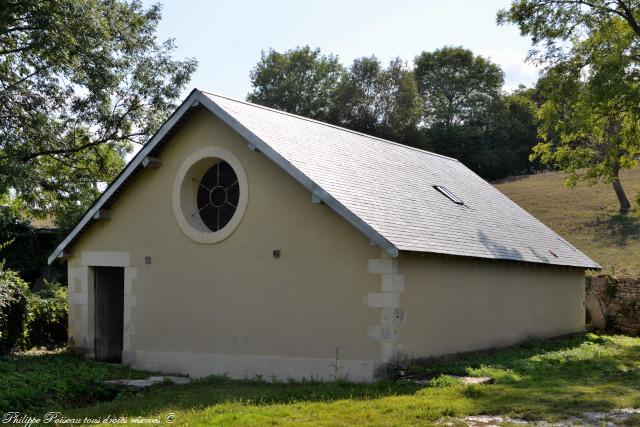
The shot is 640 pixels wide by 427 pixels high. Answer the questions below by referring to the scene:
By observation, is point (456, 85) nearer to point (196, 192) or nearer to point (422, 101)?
point (422, 101)

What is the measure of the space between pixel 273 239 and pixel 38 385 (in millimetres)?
4569

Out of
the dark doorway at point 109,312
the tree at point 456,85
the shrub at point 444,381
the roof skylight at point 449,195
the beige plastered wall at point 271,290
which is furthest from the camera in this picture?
the tree at point 456,85

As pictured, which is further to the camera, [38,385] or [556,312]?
[556,312]

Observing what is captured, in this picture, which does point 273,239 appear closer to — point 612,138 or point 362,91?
point 612,138

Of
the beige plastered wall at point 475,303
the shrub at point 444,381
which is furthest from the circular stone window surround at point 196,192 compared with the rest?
the shrub at point 444,381

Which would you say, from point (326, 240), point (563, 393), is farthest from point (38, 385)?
point (563, 393)

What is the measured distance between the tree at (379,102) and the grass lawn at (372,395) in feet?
134

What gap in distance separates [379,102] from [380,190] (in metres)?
43.2

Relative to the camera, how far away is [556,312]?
18.8 m

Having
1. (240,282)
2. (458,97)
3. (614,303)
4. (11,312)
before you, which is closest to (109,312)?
(11,312)

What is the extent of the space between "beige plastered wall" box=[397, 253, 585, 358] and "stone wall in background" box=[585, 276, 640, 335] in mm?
2961

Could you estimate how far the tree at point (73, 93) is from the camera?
19125mm

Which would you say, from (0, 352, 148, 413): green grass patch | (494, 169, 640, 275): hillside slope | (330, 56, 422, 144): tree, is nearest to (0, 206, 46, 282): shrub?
(0, 352, 148, 413): green grass patch

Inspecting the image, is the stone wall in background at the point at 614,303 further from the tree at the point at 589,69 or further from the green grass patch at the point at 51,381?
the green grass patch at the point at 51,381
